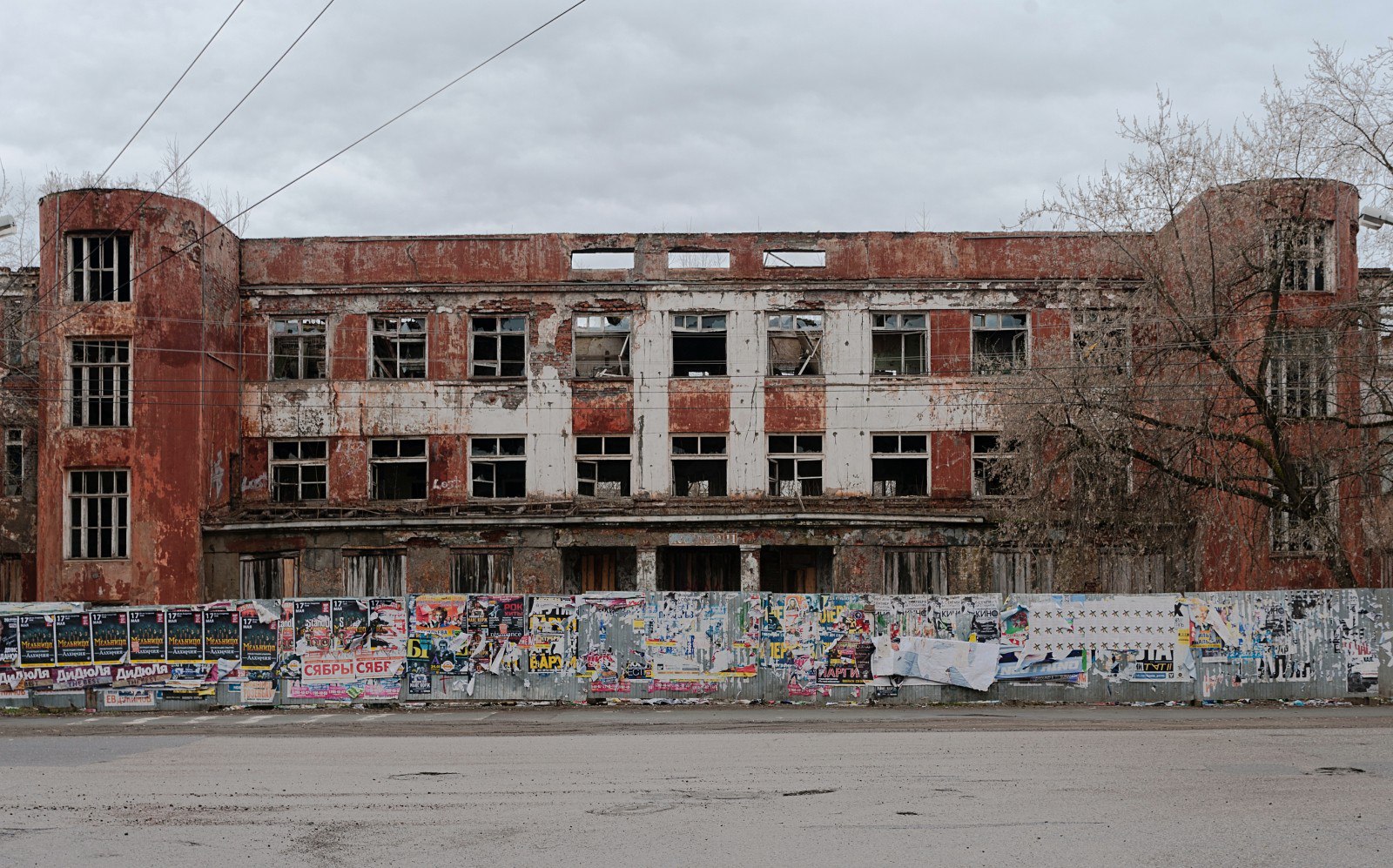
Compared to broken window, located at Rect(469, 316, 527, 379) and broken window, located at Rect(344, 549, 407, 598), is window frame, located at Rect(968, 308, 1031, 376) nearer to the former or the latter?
broken window, located at Rect(469, 316, 527, 379)

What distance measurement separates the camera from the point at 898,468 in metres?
32.7

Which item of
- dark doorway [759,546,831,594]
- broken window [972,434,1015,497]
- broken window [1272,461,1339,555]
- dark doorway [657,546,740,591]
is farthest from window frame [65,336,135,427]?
broken window [1272,461,1339,555]

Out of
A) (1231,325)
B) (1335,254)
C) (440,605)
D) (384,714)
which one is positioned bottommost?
(384,714)

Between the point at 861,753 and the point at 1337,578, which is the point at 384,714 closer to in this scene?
the point at 861,753

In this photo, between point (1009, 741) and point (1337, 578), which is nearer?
point (1009, 741)

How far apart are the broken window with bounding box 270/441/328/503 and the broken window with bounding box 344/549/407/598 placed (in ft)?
7.31

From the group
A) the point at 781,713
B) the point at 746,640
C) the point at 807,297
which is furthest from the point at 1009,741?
the point at 807,297

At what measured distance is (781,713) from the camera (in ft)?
67.1

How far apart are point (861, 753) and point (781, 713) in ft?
20.2

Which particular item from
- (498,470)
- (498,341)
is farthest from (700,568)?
(498,341)

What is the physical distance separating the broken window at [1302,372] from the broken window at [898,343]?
930 cm

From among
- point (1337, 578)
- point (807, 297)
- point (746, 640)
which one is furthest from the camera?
point (807, 297)

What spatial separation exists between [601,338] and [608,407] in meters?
1.92

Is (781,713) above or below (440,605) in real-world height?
below
